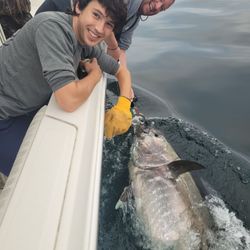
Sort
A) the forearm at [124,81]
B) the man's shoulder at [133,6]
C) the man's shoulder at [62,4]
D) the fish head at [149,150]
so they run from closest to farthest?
the forearm at [124,81], the fish head at [149,150], the man's shoulder at [133,6], the man's shoulder at [62,4]

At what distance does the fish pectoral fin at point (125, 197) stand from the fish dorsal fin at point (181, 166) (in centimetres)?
37

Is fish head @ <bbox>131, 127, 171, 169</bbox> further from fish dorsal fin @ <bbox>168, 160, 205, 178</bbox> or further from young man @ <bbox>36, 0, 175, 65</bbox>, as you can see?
young man @ <bbox>36, 0, 175, 65</bbox>

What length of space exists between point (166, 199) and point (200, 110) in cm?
213

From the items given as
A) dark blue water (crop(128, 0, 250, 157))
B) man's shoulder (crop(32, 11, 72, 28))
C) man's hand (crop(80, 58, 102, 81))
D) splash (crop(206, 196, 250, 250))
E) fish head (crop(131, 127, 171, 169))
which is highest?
man's shoulder (crop(32, 11, 72, 28))

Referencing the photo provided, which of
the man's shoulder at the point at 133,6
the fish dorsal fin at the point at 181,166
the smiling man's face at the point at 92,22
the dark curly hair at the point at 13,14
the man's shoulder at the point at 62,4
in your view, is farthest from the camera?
the dark curly hair at the point at 13,14

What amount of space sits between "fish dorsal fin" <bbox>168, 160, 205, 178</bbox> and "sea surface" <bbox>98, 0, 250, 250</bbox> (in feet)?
0.96

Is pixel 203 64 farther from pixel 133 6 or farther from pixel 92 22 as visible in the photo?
pixel 92 22

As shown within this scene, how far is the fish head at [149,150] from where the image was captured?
3283 mm

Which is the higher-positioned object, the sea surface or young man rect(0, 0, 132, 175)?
young man rect(0, 0, 132, 175)

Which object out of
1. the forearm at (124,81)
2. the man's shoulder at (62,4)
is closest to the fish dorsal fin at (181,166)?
the forearm at (124,81)

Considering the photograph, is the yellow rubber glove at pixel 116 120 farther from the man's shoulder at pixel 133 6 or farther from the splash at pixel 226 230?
the man's shoulder at pixel 133 6

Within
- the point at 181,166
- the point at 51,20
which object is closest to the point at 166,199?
the point at 181,166

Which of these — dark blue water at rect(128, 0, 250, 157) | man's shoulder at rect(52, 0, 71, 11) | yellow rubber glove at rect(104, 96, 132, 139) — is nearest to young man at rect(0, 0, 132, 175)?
yellow rubber glove at rect(104, 96, 132, 139)

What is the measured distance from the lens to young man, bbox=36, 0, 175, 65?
364 centimetres
